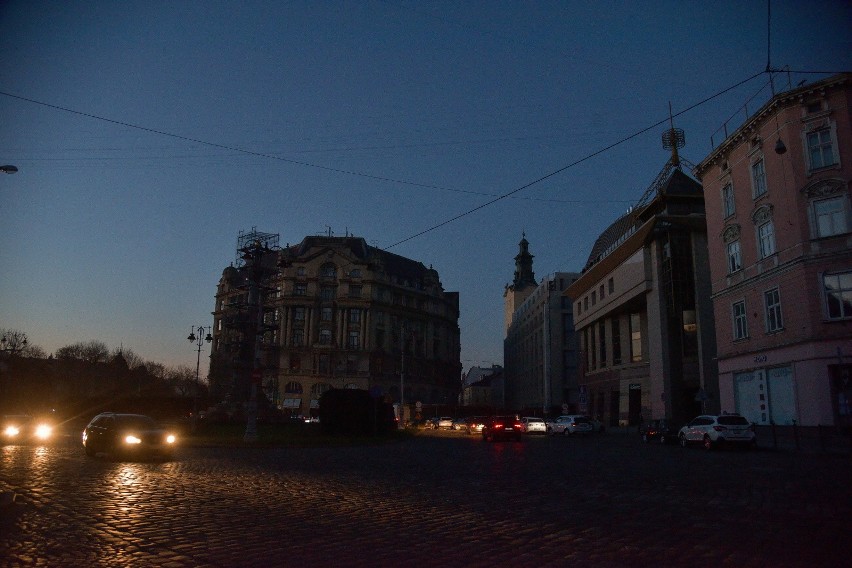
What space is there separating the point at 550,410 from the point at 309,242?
4986 cm

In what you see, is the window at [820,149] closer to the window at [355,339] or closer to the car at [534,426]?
the car at [534,426]

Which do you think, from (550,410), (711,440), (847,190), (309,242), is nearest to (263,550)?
(711,440)

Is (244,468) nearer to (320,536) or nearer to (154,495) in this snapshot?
(154,495)

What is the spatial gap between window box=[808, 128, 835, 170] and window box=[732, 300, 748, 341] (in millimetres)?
8859

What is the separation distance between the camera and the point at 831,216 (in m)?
29.4

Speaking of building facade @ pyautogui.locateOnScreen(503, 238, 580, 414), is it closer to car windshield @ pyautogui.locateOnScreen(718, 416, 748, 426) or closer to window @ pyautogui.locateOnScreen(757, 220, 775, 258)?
window @ pyautogui.locateOnScreen(757, 220, 775, 258)

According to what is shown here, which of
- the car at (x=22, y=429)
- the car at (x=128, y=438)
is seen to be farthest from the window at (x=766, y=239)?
the car at (x=22, y=429)

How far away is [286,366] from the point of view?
96062 millimetres

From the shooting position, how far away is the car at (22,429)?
34.5 m

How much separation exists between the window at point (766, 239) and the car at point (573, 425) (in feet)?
61.9

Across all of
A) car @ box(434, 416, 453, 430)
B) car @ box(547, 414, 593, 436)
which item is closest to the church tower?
car @ box(434, 416, 453, 430)

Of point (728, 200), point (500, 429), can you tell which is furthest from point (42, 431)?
point (728, 200)

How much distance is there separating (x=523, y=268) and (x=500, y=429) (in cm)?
9552

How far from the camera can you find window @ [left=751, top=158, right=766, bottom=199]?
3359 cm
